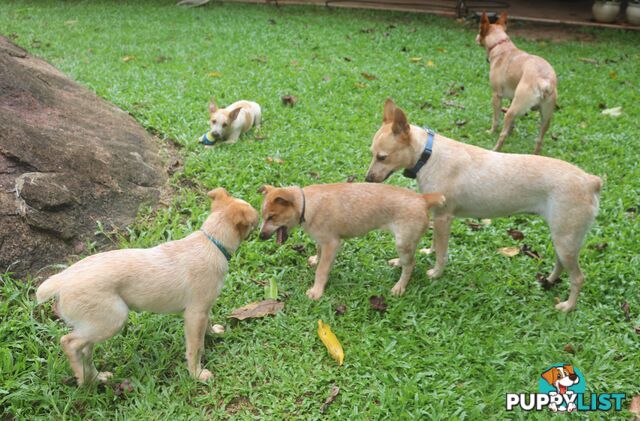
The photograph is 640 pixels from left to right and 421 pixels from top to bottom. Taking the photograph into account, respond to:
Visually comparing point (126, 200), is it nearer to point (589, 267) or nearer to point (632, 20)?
point (589, 267)

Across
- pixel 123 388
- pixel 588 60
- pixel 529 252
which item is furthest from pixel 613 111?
pixel 123 388

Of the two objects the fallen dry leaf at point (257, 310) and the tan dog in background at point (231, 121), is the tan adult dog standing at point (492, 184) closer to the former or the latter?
the fallen dry leaf at point (257, 310)

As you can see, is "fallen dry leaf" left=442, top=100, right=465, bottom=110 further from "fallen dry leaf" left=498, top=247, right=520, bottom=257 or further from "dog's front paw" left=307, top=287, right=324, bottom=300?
"dog's front paw" left=307, top=287, right=324, bottom=300

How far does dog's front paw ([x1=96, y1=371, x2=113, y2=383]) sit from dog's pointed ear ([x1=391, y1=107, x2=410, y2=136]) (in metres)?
3.09

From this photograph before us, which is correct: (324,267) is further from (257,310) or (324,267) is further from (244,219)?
(244,219)

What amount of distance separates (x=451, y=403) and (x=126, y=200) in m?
3.72

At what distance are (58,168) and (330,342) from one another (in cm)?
317

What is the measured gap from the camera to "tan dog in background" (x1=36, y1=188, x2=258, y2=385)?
3090 mm

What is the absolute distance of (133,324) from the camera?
12.8ft

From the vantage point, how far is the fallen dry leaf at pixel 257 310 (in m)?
4.13

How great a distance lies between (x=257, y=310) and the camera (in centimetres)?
420

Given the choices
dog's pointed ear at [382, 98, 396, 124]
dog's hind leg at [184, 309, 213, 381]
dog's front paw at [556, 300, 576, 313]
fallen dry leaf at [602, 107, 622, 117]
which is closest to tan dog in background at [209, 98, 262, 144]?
dog's pointed ear at [382, 98, 396, 124]

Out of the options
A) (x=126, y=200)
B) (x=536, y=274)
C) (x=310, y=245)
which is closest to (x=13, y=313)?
(x=126, y=200)

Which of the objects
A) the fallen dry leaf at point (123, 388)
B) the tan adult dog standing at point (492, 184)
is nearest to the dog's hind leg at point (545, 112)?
the tan adult dog standing at point (492, 184)
